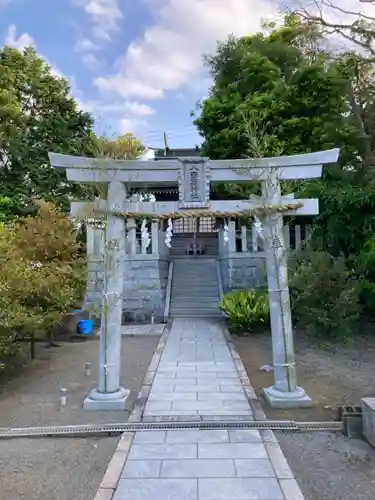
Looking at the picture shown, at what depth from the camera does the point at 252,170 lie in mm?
6277

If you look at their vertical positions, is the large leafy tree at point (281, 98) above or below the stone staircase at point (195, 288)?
above

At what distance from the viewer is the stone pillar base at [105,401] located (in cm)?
593

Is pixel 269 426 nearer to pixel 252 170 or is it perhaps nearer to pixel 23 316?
pixel 252 170

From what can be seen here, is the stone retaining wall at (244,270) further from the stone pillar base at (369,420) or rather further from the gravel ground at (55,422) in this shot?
the stone pillar base at (369,420)

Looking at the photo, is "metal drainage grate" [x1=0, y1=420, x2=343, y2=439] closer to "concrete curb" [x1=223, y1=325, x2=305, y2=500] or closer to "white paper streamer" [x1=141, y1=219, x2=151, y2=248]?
"concrete curb" [x1=223, y1=325, x2=305, y2=500]

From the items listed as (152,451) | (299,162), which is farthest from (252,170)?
(152,451)

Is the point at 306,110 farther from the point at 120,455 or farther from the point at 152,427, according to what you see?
the point at 120,455

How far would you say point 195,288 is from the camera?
50.9 ft

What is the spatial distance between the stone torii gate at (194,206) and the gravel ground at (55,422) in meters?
0.60

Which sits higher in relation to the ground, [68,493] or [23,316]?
[23,316]

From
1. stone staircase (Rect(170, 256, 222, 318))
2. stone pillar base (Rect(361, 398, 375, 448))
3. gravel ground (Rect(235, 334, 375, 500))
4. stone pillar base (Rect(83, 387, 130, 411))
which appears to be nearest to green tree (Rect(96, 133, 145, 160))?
stone pillar base (Rect(83, 387, 130, 411))

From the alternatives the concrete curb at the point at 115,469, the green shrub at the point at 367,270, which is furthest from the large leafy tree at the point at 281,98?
the concrete curb at the point at 115,469

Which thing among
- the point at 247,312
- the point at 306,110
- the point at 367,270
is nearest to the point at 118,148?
the point at 247,312

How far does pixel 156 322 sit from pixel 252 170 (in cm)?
853
